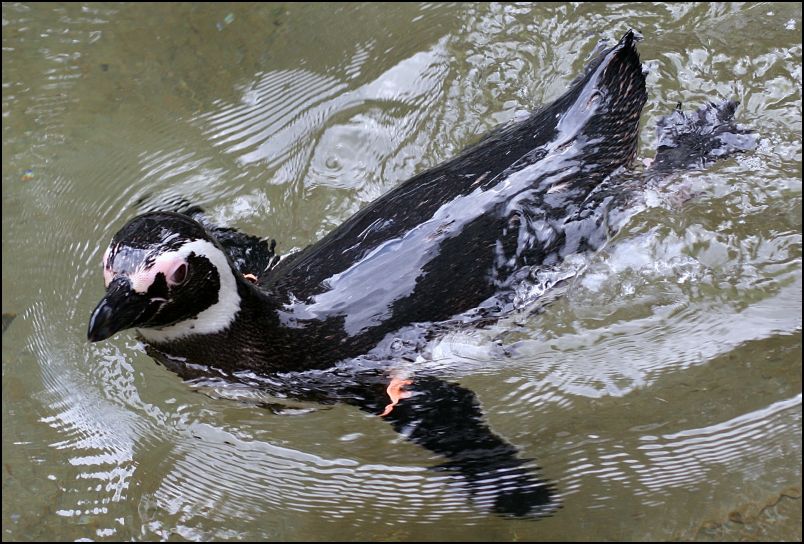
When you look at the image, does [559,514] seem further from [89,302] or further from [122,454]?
[89,302]

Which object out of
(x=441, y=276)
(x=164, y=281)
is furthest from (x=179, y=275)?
(x=441, y=276)

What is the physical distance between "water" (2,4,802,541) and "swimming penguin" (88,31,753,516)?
0.53 feet

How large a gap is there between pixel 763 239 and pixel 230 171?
2718 millimetres

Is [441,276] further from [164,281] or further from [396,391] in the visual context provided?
[164,281]

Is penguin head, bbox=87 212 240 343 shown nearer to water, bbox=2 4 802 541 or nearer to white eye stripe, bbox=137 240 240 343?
white eye stripe, bbox=137 240 240 343

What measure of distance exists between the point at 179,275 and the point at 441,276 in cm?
98

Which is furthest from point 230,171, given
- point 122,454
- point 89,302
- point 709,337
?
point 709,337

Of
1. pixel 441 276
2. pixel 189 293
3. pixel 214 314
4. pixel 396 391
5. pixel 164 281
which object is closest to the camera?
pixel 164 281

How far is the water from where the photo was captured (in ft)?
11.2

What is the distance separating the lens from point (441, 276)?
3277 mm

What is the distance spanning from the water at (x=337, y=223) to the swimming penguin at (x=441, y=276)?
0.53 ft

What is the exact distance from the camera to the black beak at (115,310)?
8.93 ft

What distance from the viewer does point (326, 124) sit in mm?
4809

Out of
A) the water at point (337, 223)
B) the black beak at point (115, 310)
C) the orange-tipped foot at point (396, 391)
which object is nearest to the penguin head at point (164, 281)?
the black beak at point (115, 310)
